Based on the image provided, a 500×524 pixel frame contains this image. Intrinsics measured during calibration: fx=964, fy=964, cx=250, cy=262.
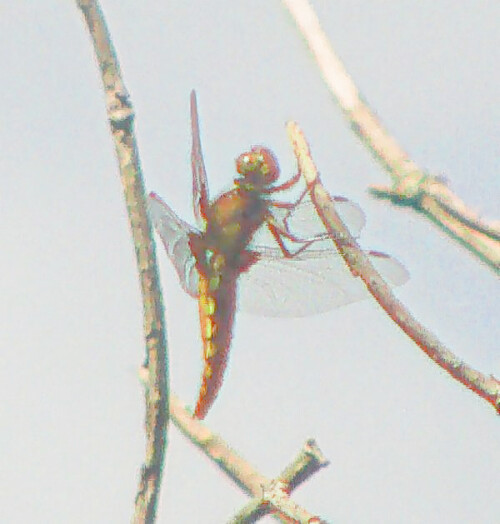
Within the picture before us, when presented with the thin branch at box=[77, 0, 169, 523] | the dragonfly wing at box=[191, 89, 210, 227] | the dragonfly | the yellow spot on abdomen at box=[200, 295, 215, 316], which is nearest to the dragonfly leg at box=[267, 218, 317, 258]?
the dragonfly

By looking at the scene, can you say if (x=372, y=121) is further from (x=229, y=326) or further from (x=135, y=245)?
(x=229, y=326)

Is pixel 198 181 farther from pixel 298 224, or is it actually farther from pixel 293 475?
pixel 293 475

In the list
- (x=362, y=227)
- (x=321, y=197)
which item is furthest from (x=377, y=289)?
(x=362, y=227)

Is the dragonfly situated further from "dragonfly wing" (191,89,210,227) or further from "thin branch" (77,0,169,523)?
"thin branch" (77,0,169,523)

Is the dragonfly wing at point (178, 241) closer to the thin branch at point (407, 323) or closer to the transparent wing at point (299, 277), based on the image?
the transparent wing at point (299, 277)

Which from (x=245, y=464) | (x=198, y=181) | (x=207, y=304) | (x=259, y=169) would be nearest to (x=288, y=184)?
(x=259, y=169)

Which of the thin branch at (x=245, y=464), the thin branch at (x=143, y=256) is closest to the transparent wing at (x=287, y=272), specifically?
the thin branch at (x=245, y=464)
